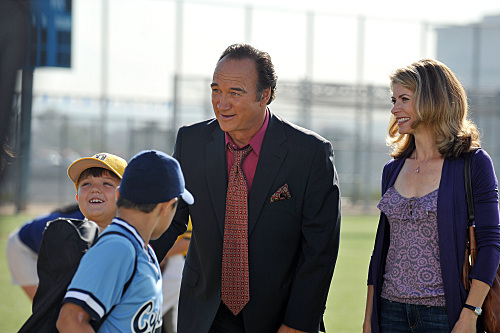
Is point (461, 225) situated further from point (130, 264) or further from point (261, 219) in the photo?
point (130, 264)

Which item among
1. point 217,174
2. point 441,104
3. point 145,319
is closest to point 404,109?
point 441,104

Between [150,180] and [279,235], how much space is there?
0.99m


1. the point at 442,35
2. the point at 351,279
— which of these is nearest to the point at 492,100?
the point at 442,35

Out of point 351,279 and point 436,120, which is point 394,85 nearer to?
point 436,120

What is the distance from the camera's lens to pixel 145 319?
7.42 feet

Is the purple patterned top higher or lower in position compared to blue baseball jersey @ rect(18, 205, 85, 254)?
higher

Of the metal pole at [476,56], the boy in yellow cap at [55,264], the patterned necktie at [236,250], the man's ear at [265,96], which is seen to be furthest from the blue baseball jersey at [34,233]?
the metal pole at [476,56]

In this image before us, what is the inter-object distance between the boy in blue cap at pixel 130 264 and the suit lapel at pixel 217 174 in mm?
752

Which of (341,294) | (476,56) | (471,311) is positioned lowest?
(341,294)

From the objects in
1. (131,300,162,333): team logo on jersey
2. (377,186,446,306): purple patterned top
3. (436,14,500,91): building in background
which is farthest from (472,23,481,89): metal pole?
(131,300,162,333): team logo on jersey

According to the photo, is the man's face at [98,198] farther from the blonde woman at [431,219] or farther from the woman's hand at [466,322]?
the woman's hand at [466,322]

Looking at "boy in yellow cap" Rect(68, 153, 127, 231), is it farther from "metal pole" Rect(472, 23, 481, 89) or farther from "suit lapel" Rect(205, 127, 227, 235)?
"metal pole" Rect(472, 23, 481, 89)

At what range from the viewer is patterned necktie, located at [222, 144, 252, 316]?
10.2 feet

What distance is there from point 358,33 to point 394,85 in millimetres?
19558
